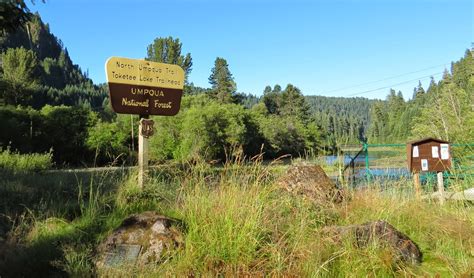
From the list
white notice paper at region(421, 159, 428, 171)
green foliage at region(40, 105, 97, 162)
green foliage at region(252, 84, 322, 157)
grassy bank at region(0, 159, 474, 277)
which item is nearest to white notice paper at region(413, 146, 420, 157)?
white notice paper at region(421, 159, 428, 171)

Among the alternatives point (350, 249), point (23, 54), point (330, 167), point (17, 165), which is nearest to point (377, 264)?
point (350, 249)

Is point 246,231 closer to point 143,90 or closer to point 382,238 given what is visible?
point 382,238

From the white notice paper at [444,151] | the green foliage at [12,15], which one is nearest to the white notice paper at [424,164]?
the white notice paper at [444,151]

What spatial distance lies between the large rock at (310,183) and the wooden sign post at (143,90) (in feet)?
6.38

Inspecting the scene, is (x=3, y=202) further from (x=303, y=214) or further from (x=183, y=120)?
(x=183, y=120)

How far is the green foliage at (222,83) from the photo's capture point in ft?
223

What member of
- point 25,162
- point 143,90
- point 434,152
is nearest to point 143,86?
point 143,90

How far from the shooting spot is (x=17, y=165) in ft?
35.2

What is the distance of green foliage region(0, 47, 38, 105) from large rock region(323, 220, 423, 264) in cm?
5966

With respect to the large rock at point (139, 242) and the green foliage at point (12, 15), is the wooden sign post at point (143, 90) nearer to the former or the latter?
the large rock at point (139, 242)

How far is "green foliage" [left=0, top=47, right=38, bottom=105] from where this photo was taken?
55.2m

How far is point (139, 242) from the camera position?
9.95 feet

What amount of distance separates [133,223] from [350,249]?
1.76 m

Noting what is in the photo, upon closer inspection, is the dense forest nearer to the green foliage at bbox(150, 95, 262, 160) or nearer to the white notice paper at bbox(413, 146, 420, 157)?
the green foliage at bbox(150, 95, 262, 160)
